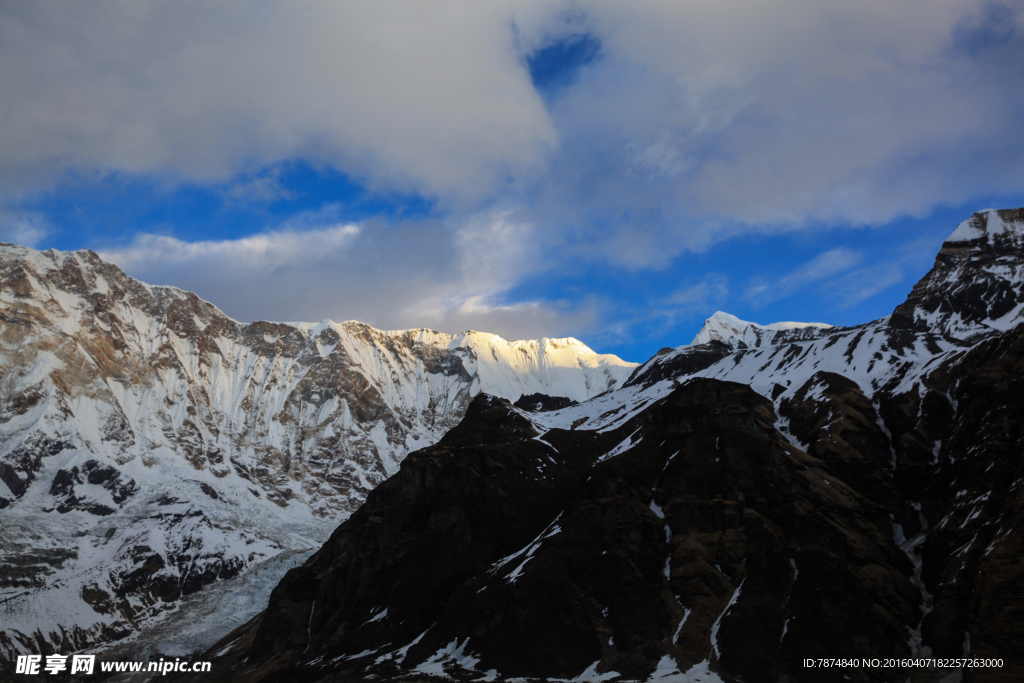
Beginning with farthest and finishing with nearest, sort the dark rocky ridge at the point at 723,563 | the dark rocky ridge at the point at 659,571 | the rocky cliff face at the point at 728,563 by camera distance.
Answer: the dark rocky ridge at the point at 659,571 → the dark rocky ridge at the point at 723,563 → the rocky cliff face at the point at 728,563

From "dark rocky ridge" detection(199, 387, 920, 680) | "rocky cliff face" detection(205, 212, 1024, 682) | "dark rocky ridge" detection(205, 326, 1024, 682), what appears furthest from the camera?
"dark rocky ridge" detection(199, 387, 920, 680)

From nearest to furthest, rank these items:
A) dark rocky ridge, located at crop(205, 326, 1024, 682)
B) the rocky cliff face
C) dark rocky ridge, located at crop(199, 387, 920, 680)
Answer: the rocky cliff face < dark rocky ridge, located at crop(205, 326, 1024, 682) < dark rocky ridge, located at crop(199, 387, 920, 680)

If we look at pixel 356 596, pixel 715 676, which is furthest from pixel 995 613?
pixel 356 596

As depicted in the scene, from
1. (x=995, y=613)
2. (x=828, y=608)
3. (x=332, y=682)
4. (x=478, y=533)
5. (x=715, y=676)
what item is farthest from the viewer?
(x=478, y=533)

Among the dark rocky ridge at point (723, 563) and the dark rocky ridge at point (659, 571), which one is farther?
the dark rocky ridge at point (659, 571)

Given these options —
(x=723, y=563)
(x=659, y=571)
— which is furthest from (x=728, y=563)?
(x=659, y=571)

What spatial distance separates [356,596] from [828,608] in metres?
116

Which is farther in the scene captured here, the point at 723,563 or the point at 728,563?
the point at 723,563

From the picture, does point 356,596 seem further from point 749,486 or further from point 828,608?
point 828,608

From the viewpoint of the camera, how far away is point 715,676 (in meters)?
124

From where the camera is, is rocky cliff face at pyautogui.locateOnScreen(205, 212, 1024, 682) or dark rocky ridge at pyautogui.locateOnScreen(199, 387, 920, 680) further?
dark rocky ridge at pyautogui.locateOnScreen(199, 387, 920, 680)

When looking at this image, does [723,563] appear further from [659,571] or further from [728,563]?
[659,571]

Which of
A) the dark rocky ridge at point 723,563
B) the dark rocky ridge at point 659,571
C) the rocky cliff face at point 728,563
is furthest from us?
the dark rocky ridge at point 659,571

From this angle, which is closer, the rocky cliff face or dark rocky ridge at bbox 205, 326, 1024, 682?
the rocky cliff face
